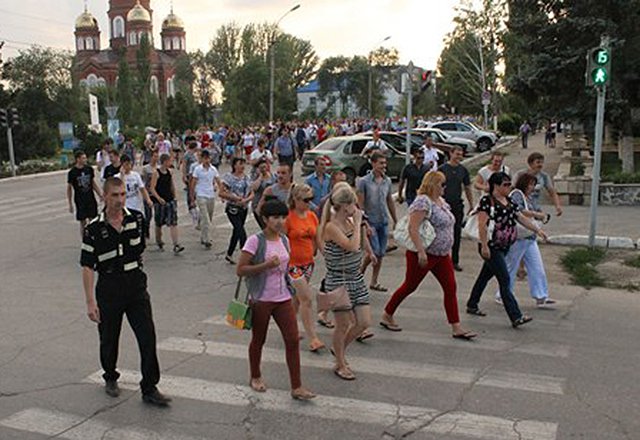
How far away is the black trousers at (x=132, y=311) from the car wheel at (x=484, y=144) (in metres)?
32.8

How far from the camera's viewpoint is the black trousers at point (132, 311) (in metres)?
5.02

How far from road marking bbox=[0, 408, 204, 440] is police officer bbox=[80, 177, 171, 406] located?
0.45 metres

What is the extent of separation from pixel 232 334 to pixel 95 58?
10606cm

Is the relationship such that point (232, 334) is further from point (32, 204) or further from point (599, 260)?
point (32, 204)

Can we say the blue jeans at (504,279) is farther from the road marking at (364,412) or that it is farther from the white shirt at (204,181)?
the white shirt at (204,181)

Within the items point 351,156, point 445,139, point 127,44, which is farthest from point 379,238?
point 127,44

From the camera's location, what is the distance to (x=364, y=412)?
16.2ft

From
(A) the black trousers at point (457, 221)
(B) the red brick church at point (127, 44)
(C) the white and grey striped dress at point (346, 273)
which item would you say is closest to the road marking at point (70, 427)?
(C) the white and grey striped dress at point (346, 273)

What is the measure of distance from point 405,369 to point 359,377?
444 millimetres

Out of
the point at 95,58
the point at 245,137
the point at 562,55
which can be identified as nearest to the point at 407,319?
the point at 562,55

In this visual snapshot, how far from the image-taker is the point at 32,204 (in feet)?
60.8

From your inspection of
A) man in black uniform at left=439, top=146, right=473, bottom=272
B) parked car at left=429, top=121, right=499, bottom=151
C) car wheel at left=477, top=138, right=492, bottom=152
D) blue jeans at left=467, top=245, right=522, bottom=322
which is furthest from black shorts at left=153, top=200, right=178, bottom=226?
car wheel at left=477, top=138, right=492, bottom=152

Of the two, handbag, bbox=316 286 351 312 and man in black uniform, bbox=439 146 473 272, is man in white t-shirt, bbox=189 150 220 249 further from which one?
handbag, bbox=316 286 351 312

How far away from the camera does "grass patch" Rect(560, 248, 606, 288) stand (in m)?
8.85
